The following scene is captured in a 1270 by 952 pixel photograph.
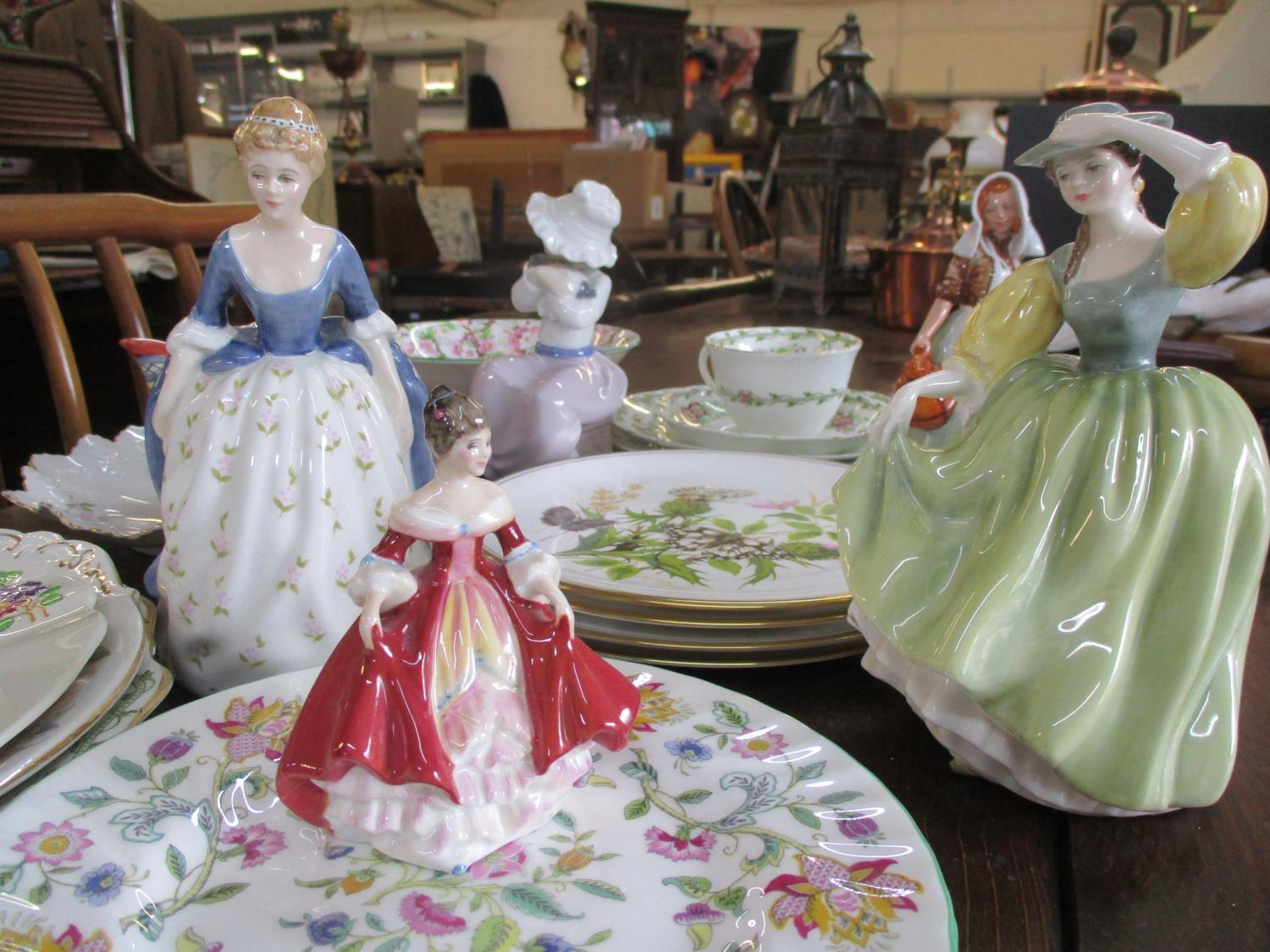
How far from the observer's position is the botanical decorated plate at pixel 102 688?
18.6 inches

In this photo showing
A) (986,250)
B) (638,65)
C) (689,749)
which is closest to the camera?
(689,749)

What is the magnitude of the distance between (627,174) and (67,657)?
116 inches

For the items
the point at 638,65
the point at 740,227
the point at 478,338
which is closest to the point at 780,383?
the point at 478,338

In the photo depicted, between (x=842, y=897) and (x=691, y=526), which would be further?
(x=691, y=526)

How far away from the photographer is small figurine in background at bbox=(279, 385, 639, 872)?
0.43 metres

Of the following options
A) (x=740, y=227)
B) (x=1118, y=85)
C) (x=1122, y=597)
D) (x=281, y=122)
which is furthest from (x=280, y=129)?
(x=740, y=227)

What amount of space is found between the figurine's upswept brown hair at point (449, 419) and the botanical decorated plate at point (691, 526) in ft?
0.61

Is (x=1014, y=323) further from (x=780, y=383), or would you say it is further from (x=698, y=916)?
(x=780, y=383)

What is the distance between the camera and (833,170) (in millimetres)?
1867

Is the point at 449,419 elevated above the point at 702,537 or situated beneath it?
elevated above

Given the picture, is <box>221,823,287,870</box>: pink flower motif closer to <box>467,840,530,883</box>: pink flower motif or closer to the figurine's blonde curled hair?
<box>467,840,530,883</box>: pink flower motif

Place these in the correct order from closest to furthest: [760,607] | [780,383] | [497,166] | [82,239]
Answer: [760,607] < [780,383] < [82,239] < [497,166]


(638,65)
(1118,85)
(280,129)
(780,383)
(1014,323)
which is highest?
(638,65)

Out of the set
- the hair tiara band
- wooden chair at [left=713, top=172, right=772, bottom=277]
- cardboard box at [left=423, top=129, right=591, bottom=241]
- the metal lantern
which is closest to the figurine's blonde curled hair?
the hair tiara band
